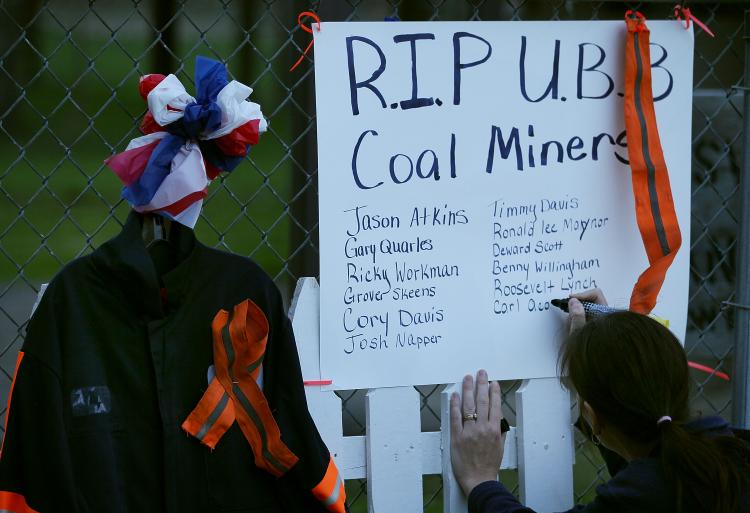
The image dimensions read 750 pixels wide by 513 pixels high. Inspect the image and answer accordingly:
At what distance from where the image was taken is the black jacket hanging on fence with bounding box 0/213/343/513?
5.74 feet

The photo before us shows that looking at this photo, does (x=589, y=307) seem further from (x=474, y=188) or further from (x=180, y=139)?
(x=180, y=139)

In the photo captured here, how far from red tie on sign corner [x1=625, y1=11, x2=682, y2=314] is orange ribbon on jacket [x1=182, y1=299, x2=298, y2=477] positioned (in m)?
1.07

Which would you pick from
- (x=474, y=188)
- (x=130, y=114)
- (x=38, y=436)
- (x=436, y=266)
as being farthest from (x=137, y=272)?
(x=130, y=114)

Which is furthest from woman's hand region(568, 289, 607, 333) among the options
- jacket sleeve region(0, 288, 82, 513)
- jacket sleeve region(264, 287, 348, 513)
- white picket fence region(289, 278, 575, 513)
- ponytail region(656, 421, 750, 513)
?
jacket sleeve region(0, 288, 82, 513)

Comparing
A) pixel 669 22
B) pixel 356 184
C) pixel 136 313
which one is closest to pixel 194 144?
pixel 136 313

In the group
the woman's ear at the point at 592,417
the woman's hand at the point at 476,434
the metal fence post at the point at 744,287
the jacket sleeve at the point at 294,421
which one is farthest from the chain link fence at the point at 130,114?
the woman's ear at the point at 592,417

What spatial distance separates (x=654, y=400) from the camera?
1.78 metres

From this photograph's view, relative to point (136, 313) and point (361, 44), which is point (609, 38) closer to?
point (361, 44)

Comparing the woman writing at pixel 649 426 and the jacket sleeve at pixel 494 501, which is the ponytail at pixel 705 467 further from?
the jacket sleeve at pixel 494 501

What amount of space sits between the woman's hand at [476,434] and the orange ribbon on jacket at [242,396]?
0.58 metres

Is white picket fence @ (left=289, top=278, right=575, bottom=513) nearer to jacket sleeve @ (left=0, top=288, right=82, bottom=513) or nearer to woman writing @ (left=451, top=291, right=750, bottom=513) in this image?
woman writing @ (left=451, top=291, right=750, bottom=513)

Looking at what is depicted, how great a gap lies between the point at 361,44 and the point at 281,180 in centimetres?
72

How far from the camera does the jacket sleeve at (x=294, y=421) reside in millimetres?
1937

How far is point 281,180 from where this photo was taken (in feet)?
9.57
